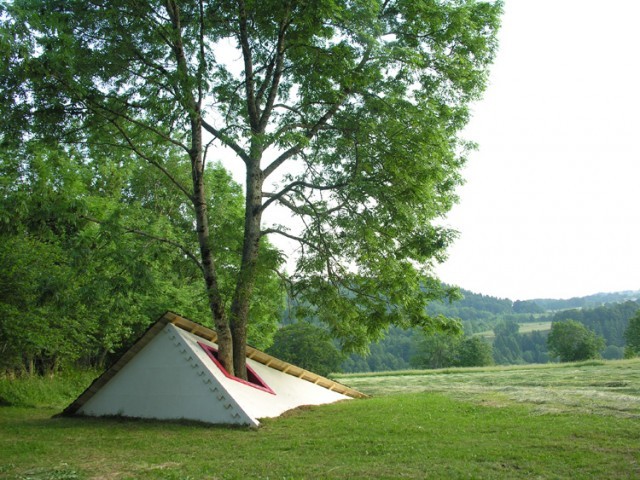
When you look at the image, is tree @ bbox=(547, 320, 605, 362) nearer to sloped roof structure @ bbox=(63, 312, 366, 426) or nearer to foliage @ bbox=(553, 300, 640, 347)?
foliage @ bbox=(553, 300, 640, 347)

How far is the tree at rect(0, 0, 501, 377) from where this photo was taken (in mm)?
11898

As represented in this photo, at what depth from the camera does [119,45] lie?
510 inches

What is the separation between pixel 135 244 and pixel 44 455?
6.05 meters

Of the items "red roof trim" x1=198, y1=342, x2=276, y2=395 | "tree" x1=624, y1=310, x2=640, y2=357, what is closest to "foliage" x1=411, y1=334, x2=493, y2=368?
"tree" x1=624, y1=310, x2=640, y2=357

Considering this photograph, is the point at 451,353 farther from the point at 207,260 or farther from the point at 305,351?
the point at 207,260

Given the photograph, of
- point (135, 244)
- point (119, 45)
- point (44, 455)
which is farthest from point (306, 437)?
point (119, 45)

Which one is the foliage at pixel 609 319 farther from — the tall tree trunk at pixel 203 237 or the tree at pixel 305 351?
the tall tree trunk at pixel 203 237

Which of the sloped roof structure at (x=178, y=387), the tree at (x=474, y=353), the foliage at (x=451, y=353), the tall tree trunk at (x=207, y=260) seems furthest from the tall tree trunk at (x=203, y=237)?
the tree at (x=474, y=353)

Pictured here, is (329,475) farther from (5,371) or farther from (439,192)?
(5,371)

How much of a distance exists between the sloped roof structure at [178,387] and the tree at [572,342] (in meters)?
69.2

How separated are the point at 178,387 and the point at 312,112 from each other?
8634 mm

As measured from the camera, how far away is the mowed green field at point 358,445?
22.2 ft

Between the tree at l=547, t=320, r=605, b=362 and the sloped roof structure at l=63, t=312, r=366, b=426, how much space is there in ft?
227

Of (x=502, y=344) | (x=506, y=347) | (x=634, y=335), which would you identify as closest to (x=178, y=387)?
(x=634, y=335)
